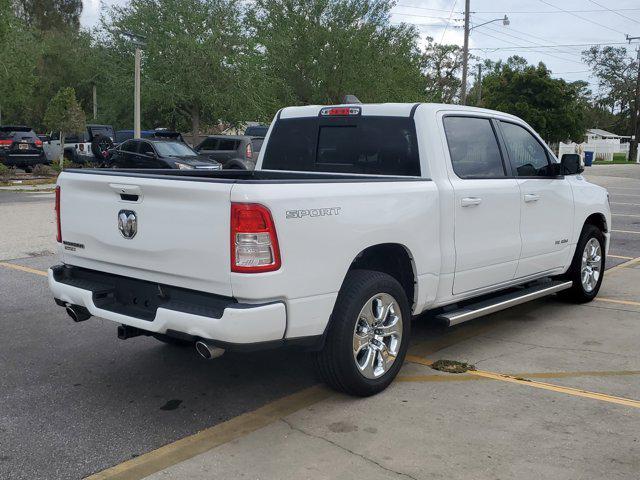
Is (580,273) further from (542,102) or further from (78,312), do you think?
(542,102)

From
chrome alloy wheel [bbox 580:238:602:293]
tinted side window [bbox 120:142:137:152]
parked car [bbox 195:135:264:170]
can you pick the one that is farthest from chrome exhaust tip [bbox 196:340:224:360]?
parked car [bbox 195:135:264:170]

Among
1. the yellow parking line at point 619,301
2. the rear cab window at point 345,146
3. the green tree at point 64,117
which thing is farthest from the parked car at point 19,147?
the yellow parking line at point 619,301

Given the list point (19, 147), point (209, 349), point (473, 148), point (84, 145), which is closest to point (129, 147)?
point (19, 147)

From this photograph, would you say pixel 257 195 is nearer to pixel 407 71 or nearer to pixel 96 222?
pixel 96 222

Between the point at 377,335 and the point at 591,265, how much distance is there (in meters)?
3.62

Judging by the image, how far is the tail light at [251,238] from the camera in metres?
3.75

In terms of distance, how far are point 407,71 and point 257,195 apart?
129 ft

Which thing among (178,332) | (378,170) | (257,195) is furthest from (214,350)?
(378,170)

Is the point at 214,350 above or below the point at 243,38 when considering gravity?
below

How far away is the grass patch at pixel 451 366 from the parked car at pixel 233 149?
16210mm

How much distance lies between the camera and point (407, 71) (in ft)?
136

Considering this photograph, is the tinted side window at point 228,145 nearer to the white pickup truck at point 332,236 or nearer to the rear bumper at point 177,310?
the white pickup truck at point 332,236

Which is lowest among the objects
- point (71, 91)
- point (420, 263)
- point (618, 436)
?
point (618, 436)

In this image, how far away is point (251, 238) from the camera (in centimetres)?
377
